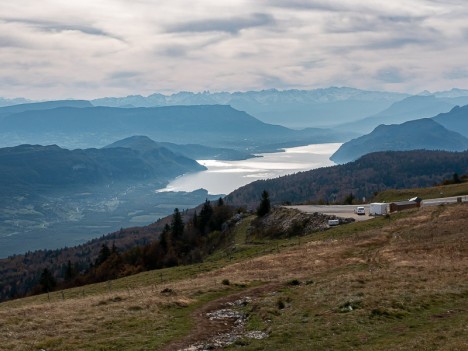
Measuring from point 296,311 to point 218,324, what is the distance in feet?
12.9

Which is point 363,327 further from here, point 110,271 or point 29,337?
point 110,271

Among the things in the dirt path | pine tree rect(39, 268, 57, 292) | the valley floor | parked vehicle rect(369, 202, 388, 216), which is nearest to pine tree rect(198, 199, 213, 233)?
pine tree rect(39, 268, 57, 292)

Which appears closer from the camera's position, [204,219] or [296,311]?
[296,311]

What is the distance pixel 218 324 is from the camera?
24016 millimetres

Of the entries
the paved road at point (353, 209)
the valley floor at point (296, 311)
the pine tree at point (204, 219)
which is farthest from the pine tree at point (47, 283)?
the valley floor at point (296, 311)

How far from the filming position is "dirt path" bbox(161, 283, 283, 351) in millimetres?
20641

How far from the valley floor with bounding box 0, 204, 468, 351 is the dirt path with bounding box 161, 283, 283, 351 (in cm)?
5

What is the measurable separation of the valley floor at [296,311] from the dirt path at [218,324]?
0.05 meters

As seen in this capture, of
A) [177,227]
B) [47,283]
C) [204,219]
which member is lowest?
[47,283]

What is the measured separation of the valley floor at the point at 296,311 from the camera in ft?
67.0

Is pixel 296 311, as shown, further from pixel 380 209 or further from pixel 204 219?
pixel 204 219

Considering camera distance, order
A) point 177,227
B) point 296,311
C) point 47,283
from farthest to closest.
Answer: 1. point 177,227
2. point 47,283
3. point 296,311

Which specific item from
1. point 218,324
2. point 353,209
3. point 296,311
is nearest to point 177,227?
point 353,209

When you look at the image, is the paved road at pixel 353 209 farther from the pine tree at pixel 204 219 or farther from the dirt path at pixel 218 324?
the dirt path at pixel 218 324
